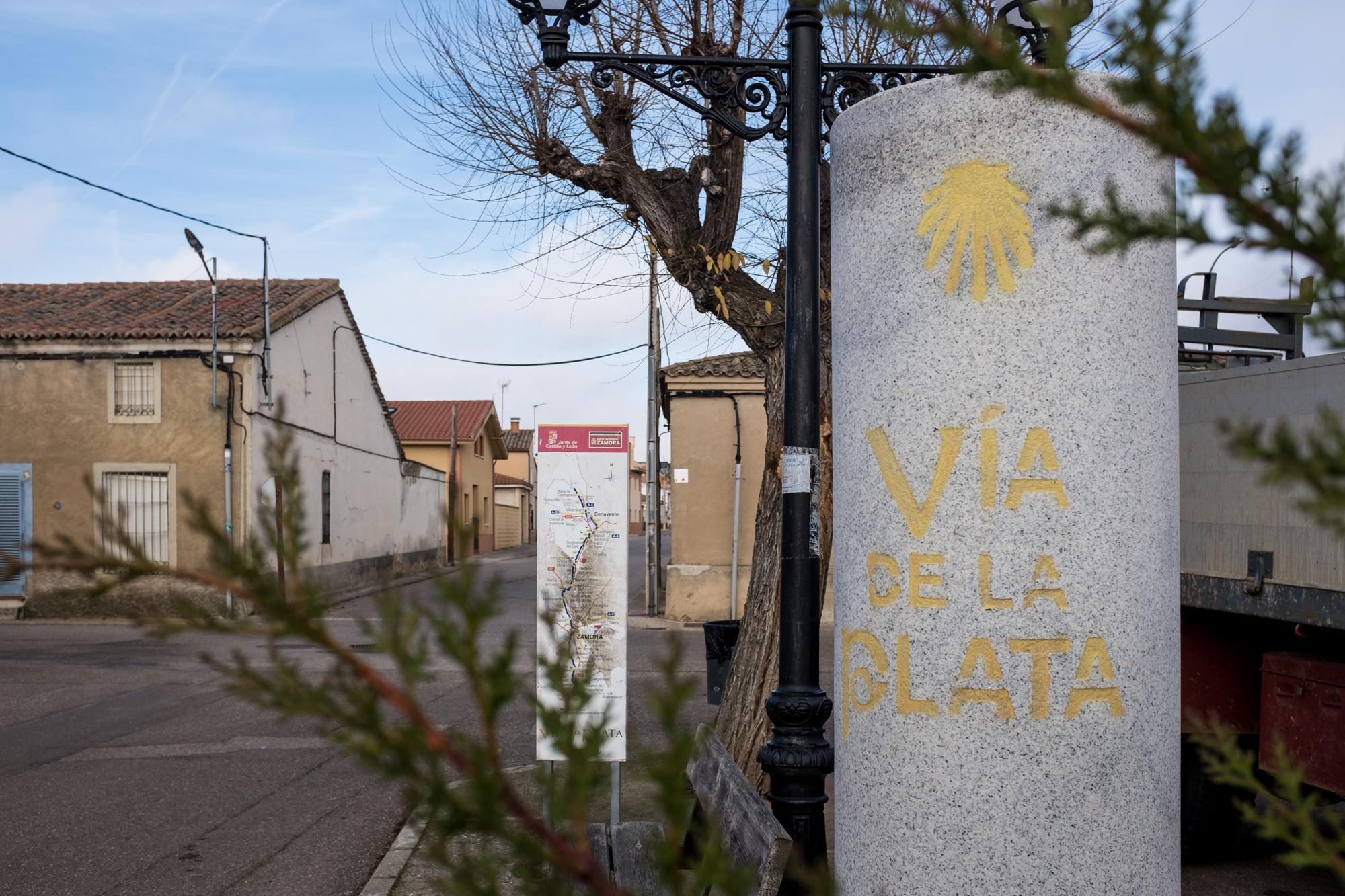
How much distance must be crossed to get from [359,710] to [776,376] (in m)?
6.21

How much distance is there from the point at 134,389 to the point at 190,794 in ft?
48.8

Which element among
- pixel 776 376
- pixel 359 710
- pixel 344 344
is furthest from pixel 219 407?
pixel 359 710

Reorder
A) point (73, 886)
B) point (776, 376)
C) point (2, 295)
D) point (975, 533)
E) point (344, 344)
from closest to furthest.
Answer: point (975, 533), point (73, 886), point (776, 376), point (2, 295), point (344, 344)

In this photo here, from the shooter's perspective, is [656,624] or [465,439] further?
[465,439]

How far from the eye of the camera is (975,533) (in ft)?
10.5

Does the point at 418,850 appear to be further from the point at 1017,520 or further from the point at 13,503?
the point at 13,503

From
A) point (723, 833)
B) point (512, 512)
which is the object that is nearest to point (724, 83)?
point (723, 833)

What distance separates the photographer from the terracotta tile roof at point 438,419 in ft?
145

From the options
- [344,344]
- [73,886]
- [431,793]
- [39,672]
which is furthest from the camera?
[344,344]

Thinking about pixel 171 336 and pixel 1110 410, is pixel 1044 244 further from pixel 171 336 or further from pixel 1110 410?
pixel 171 336

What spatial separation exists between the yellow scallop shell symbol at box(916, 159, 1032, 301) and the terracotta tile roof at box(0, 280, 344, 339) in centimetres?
1882

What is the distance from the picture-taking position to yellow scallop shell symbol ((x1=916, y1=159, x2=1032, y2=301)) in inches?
127

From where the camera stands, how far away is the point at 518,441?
66.7 m

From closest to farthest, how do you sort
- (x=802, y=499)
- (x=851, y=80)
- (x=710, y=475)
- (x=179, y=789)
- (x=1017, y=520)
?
(x=1017, y=520), (x=802, y=499), (x=851, y=80), (x=179, y=789), (x=710, y=475)
